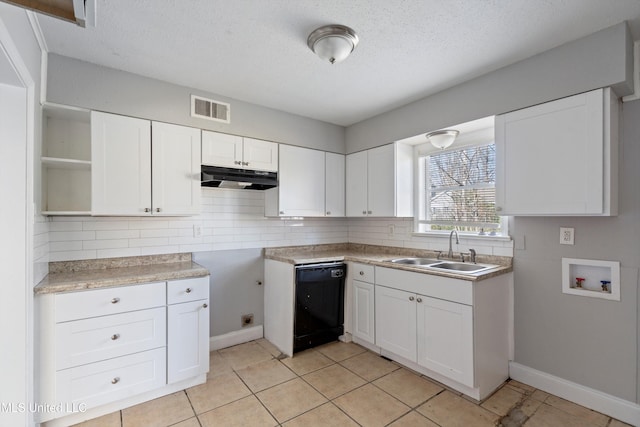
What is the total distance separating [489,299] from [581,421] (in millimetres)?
865

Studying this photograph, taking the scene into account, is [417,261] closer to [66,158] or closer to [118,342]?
[118,342]

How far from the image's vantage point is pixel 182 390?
2.32 meters

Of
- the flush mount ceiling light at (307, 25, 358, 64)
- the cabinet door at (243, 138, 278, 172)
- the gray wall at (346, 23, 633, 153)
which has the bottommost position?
the cabinet door at (243, 138, 278, 172)

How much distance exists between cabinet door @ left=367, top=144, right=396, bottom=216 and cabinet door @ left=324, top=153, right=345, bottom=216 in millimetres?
390

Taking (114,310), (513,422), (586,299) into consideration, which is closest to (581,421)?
(513,422)

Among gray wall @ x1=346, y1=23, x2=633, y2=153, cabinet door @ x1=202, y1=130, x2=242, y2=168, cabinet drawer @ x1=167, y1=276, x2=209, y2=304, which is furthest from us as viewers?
cabinet door @ x1=202, y1=130, x2=242, y2=168

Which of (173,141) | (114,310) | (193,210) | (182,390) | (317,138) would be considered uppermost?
(317,138)

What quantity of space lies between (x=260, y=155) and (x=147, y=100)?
1047mm

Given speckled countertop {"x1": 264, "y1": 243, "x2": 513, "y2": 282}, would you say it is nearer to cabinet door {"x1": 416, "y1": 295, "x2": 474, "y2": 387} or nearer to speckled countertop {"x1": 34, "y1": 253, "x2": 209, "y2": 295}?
cabinet door {"x1": 416, "y1": 295, "x2": 474, "y2": 387}

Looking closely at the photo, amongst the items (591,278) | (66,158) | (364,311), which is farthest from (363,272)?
(66,158)

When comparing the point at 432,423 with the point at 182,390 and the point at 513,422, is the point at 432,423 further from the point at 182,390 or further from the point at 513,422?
the point at 182,390

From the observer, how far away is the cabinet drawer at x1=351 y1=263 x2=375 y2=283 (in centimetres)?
292

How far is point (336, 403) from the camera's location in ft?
7.09

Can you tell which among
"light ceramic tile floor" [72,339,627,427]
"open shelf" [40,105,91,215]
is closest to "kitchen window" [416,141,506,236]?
"light ceramic tile floor" [72,339,627,427]
